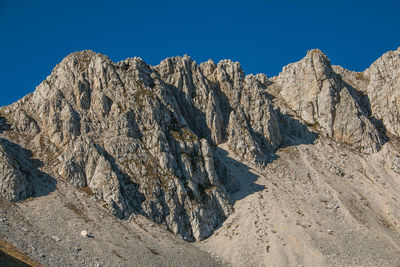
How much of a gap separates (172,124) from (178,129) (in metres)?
2.21

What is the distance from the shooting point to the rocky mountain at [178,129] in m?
82.9

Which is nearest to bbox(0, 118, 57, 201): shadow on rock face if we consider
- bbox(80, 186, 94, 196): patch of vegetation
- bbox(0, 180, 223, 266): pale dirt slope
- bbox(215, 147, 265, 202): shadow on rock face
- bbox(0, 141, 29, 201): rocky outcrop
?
bbox(0, 141, 29, 201): rocky outcrop

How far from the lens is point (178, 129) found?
334 feet

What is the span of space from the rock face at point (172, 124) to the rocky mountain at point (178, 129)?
30cm

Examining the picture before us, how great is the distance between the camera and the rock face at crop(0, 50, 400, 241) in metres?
83.3

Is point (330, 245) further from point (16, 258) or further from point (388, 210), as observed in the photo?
point (16, 258)

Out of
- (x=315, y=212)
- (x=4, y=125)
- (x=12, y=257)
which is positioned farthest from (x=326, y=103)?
(x=12, y=257)

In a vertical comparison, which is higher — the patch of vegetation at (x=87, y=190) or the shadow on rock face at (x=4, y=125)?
the shadow on rock face at (x=4, y=125)

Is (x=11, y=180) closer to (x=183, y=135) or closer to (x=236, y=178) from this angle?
(x=183, y=135)

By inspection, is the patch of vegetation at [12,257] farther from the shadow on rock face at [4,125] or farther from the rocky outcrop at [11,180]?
the shadow on rock face at [4,125]

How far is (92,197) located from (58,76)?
42.2 metres

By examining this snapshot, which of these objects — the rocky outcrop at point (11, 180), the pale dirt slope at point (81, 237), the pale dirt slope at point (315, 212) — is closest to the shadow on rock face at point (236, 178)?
the pale dirt slope at point (315, 212)

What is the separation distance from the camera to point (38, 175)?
8131 centimetres

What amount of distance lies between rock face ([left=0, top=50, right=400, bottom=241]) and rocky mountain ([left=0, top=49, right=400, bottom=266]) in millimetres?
298
